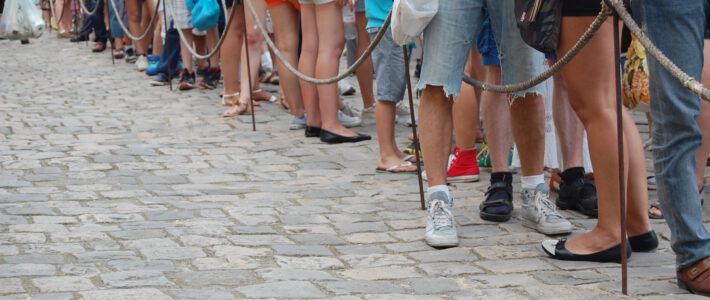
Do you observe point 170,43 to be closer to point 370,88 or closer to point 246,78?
point 246,78

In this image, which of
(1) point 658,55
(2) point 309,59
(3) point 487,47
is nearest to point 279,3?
(2) point 309,59

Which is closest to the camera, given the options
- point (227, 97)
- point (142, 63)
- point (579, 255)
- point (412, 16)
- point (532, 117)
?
point (579, 255)

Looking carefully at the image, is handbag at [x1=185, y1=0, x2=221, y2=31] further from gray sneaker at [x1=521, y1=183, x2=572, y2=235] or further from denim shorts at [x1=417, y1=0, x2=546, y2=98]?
denim shorts at [x1=417, y1=0, x2=546, y2=98]

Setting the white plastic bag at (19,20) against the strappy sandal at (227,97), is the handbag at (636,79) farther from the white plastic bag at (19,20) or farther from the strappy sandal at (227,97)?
the white plastic bag at (19,20)

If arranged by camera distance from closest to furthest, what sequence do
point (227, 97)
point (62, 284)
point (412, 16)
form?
point (62, 284) < point (412, 16) < point (227, 97)

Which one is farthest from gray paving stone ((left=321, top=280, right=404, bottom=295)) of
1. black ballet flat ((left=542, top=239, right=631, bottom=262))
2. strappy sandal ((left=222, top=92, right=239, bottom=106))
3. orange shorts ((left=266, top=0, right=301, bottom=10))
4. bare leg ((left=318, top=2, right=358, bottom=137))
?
strappy sandal ((left=222, top=92, right=239, bottom=106))

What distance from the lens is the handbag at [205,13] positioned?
37.0ft

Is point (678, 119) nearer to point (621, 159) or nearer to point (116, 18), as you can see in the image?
point (621, 159)

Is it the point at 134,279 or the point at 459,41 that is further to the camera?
the point at 459,41

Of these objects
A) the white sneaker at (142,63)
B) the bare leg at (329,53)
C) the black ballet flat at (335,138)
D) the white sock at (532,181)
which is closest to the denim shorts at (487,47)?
the white sock at (532,181)

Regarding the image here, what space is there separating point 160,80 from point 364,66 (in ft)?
15.0

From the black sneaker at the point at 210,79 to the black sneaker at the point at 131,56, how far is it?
3.53m

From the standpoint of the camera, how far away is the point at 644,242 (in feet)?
17.0

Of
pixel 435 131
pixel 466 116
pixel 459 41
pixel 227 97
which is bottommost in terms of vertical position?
pixel 227 97
